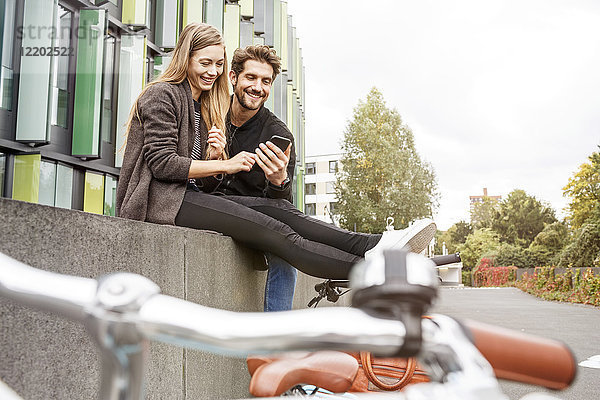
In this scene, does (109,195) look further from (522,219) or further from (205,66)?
(522,219)

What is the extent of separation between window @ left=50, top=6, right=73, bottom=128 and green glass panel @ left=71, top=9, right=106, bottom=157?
210 millimetres

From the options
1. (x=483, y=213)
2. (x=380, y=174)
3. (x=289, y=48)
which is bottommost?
(x=380, y=174)

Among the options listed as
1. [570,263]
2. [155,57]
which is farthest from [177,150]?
[570,263]

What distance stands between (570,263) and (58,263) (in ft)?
91.4

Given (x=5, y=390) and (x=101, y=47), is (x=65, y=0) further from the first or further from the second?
(x=5, y=390)

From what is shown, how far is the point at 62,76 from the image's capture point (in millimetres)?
12547

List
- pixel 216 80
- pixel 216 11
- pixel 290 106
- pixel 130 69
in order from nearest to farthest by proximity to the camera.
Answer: pixel 216 80, pixel 130 69, pixel 216 11, pixel 290 106

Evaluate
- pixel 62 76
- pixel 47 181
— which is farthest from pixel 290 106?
pixel 47 181

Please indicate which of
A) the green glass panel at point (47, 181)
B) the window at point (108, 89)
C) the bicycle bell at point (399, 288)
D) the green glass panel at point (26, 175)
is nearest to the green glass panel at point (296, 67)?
the window at point (108, 89)

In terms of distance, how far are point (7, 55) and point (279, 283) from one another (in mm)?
9430

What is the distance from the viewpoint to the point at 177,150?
10.1 feet

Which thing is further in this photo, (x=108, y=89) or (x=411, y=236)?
(x=108, y=89)

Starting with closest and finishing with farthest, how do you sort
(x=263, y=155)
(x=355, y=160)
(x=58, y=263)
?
(x=58, y=263)
(x=263, y=155)
(x=355, y=160)

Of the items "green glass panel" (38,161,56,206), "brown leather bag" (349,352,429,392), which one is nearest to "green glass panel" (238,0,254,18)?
"green glass panel" (38,161,56,206)
